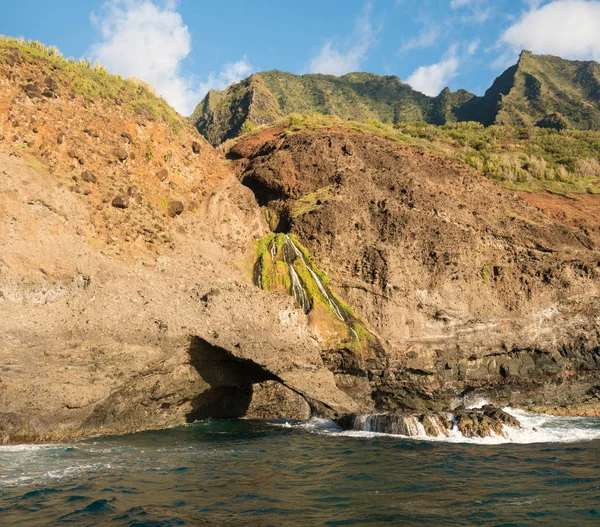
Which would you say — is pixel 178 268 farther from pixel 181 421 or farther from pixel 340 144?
pixel 340 144

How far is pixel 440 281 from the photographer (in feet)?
70.6

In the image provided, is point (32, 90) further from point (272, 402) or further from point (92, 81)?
point (272, 402)

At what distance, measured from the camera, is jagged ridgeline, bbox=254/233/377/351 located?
19344mm

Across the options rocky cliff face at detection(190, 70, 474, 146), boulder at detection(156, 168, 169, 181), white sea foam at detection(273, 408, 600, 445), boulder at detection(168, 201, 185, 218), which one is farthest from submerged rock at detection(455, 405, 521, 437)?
rocky cliff face at detection(190, 70, 474, 146)

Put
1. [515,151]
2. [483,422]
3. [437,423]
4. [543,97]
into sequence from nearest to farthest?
[483,422] → [437,423] → [515,151] → [543,97]

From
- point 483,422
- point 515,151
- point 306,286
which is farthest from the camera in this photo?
point 515,151

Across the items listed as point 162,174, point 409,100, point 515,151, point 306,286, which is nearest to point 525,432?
point 306,286

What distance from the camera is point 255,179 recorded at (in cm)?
2502

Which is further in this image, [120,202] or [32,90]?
[120,202]

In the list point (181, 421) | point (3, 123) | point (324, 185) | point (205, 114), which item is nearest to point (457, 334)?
point (324, 185)

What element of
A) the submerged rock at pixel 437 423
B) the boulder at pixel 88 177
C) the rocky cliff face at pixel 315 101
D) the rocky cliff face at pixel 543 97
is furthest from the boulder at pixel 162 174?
the rocky cliff face at pixel 543 97

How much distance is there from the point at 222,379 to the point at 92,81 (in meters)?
12.7

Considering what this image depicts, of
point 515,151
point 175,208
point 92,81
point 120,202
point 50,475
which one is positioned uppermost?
point 515,151

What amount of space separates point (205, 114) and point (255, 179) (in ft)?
176
